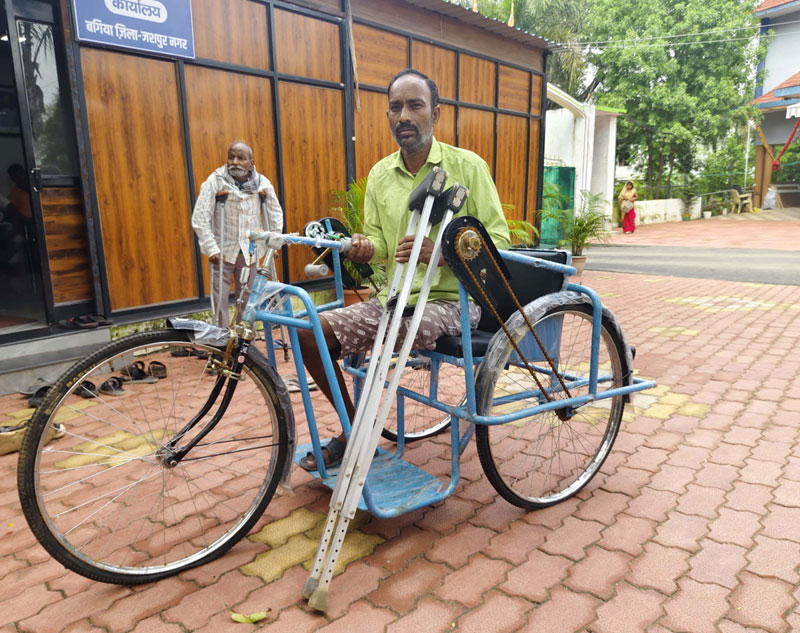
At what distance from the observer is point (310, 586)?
2070 mm

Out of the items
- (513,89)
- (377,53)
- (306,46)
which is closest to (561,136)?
(513,89)

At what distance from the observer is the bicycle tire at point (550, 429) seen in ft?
8.07

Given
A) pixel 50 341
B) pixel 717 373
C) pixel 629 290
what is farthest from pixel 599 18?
pixel 50 341

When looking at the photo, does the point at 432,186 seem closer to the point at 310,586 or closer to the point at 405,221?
the point at 405,221

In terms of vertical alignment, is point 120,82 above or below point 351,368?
above

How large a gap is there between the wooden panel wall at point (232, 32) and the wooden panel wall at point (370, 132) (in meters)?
1.43

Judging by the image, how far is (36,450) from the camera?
1.93m

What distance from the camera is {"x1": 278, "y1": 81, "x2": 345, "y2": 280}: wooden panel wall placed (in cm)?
646

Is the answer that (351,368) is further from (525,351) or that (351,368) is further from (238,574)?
(238,574)

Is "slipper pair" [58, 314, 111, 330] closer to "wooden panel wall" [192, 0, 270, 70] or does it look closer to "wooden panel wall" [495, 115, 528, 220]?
"wooden panel wall" [192, 0, 270, 70]

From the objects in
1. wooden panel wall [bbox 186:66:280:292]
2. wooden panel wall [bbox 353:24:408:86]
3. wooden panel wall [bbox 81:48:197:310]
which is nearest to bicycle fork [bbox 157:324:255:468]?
wooden panel wall [bbox 81:48:197:310]

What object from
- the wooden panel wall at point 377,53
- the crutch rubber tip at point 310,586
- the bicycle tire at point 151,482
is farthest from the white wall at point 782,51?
the crutch rubber tip at point 310,586

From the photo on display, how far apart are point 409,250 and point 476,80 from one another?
763 cm

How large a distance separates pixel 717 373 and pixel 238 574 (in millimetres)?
3981
